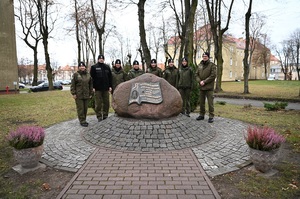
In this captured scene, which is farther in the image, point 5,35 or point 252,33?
point 252,33

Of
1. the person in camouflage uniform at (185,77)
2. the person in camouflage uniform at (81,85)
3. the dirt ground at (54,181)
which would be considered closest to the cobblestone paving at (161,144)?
the dirt ground at (54,181)

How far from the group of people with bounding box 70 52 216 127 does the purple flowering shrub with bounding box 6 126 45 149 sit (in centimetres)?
307

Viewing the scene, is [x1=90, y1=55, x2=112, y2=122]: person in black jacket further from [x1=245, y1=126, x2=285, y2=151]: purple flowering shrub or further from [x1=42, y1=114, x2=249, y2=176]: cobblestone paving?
[x1=245, y1=126, x2=285, y2=151]: purple flowering shrub

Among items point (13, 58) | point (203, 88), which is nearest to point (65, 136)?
point (203, 88)

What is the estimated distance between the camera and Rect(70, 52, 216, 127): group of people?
7.30 metres

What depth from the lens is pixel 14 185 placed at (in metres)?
3.72

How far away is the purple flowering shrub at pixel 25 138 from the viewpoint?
163 inches

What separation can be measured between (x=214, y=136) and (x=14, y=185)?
4742 millimetres

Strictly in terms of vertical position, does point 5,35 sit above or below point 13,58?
above

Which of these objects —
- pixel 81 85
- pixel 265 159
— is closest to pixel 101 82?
pixel 81 85

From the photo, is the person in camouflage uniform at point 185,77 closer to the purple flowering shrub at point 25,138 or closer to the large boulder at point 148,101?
the large boulder at point 148,101

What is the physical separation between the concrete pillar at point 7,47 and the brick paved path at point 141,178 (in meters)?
22.0

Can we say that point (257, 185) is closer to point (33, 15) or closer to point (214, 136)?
point (214, 136)

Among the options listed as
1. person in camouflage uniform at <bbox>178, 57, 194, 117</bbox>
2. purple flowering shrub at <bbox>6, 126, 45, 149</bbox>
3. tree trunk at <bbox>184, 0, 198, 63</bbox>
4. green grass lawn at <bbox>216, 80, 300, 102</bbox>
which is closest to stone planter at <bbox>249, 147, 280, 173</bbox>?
purple flowering shrub at <bbox>6, 126, 45, 149</bbox>
